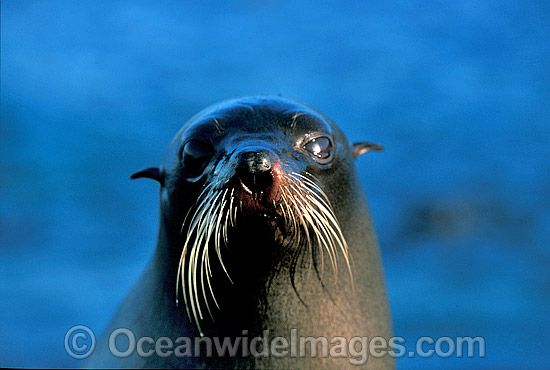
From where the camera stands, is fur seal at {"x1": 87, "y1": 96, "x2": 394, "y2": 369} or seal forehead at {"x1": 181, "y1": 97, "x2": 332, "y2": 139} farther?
seal forehead at {"x1": 181, "y1": 97, "x2": 332, "y2": 139}

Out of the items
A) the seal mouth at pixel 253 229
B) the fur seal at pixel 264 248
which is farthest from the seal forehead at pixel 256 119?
the seal mouth at pixel 253 229

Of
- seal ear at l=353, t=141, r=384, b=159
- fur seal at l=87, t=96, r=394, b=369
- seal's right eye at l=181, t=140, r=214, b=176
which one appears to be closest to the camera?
fur seal at l=87, t=96, r=394, b=369

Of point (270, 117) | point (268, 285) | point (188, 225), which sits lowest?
point (268, 285)

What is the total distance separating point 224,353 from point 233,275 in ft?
1.10

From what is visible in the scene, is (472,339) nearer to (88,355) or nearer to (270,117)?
(270,117)

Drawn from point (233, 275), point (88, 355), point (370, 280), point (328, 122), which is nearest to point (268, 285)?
point (233, 275)

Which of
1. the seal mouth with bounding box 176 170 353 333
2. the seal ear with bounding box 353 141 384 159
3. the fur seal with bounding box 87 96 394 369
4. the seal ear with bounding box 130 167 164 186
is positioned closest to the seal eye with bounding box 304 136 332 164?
the fur seal with bounding box 87 96 394 369

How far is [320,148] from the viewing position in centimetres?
273

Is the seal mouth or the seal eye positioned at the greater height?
the seal eye

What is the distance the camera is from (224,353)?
267 cm

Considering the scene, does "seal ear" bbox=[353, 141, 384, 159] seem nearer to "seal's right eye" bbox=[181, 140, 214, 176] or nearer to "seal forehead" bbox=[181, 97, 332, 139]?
"seal forehead" bbox=[181, 97, 332, 139]

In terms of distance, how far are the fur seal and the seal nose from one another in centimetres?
2

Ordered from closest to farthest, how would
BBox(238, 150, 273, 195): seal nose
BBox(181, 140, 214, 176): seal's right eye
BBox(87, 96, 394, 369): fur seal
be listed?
BBox(238, 150, 273, 195): seal nose
BBox(87, 96, 394, 369): fur seal
BBox(181, 140, 214, 176): seal's right eye

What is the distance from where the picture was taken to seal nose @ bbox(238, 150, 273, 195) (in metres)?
2.29
